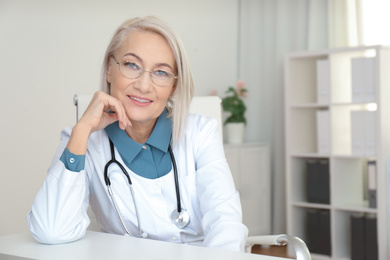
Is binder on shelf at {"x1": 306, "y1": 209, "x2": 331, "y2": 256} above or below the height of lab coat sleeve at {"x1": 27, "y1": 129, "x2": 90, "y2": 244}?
below

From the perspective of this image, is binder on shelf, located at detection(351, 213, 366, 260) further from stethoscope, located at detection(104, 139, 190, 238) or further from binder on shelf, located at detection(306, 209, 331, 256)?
stethoscope, located at detection(104, 139, 190, 238)

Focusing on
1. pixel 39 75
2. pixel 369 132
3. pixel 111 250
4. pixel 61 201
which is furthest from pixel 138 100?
pixel 369 132

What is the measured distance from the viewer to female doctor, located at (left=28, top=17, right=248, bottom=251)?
163 cm

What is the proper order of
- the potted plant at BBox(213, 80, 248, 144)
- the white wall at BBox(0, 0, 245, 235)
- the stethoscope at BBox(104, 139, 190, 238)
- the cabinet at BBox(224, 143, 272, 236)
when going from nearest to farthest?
the stethoscope at BBox(104, 139, 190, 238), the white wall at BBox(0, 0, 245, 235), the cabinet at BBox(224, 143, 272, 236), the potted plant at BBox(213, 80, 248, 144)

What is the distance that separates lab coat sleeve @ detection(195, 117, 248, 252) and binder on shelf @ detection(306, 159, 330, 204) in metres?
2.07

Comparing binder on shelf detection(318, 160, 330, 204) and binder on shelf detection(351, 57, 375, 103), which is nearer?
binder on shelf detection(351, 57, 375, 103)

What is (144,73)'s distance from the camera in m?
1.67

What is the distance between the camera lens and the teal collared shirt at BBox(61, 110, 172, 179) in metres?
1.68

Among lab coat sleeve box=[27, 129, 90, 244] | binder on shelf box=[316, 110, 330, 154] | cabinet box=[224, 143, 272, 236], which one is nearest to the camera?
lab coat sleeve box=[27, 129, 90, 244]

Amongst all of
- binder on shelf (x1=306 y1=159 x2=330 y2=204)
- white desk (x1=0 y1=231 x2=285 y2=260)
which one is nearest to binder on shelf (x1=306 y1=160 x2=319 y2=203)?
binder on shelf (x1=306 y1=159 x2=330 y2=204)

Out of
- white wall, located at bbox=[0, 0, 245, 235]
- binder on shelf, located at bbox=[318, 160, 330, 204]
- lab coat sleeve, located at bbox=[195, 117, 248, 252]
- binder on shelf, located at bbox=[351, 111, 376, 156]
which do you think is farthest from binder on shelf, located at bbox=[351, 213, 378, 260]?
lab coat sleeve, located at bbox=[195, 117, 248, 252]

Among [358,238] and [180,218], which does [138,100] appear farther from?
[358,238]

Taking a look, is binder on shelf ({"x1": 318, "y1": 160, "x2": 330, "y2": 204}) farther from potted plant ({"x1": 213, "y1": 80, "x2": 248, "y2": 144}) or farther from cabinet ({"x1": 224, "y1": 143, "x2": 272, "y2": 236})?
potted plant ({"x1": 213, "y1": 80, "x2": 248, "y2": 144})

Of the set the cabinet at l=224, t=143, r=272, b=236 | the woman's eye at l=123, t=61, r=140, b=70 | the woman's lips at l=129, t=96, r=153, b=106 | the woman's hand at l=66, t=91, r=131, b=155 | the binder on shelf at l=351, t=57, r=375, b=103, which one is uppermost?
the binder on shelf at l=351, t=57, r=375, b=103
